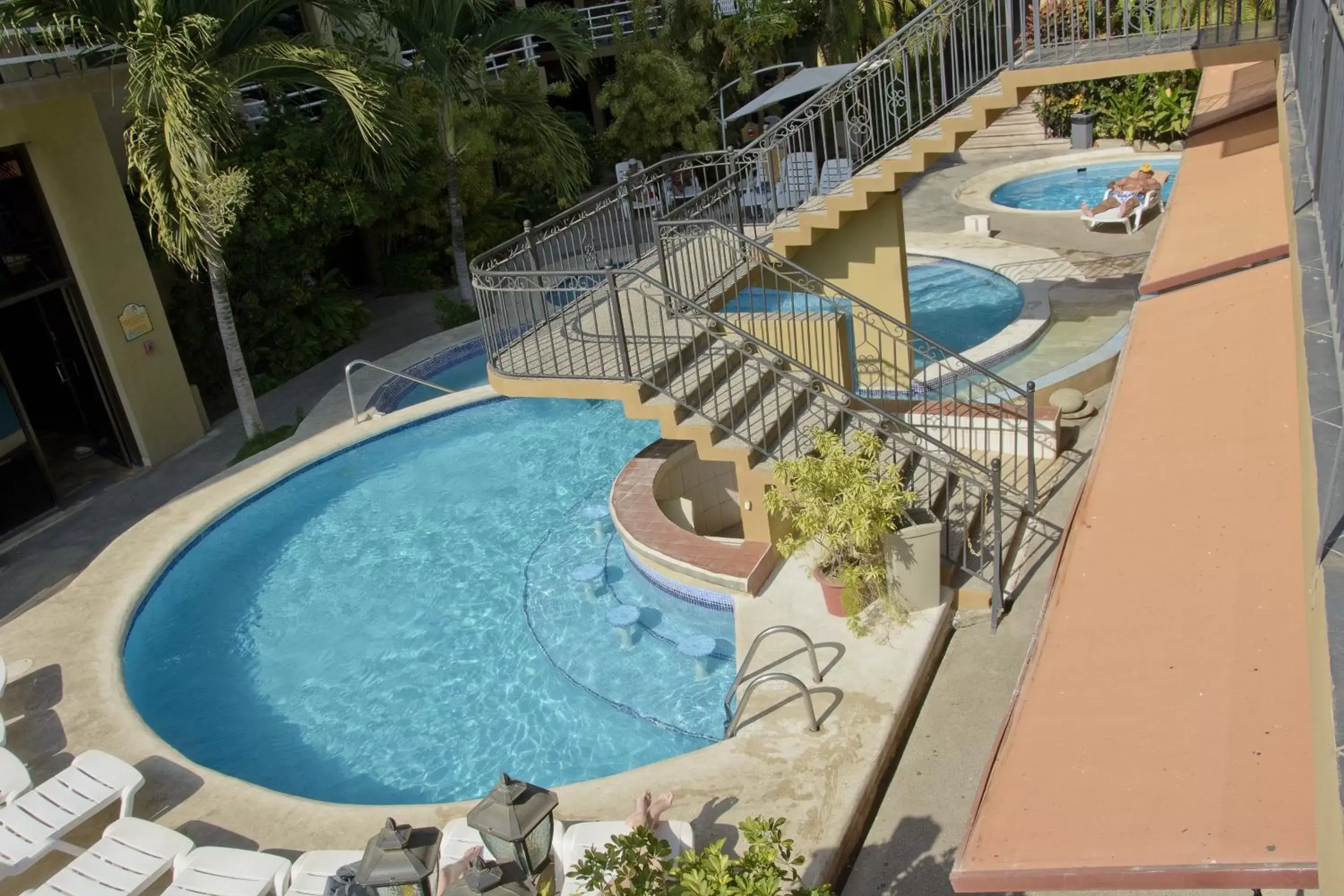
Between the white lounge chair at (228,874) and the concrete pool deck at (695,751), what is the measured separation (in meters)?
0.47

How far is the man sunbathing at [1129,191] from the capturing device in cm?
1869

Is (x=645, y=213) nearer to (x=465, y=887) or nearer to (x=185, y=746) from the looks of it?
(x=185, y=746)

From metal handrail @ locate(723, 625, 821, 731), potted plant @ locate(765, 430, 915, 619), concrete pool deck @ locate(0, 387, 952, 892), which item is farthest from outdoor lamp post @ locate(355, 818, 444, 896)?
potted plant @ locate(765, 430, 915, 619)

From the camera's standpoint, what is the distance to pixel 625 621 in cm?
1006

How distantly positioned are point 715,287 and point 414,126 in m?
6.05

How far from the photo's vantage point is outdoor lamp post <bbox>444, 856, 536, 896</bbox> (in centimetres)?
421

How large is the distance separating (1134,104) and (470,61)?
1422cm

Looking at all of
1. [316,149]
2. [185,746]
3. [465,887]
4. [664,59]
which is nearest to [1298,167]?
[465,887]

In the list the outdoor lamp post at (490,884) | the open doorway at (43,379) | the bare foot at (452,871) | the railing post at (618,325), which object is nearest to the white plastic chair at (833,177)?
the railing post at (618,325)

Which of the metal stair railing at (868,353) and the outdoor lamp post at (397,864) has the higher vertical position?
the outdoor lamp post at (397,864)

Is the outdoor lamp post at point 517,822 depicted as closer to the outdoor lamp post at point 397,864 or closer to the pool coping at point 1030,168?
the outdoor lamp post at point 397,864

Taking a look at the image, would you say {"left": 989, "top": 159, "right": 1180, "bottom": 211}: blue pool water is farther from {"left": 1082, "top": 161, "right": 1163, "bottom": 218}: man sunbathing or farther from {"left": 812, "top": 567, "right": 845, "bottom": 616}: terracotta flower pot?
{"left": 812, "top": 567, "right": 845, "bottom": 616}: terracotta flower pot

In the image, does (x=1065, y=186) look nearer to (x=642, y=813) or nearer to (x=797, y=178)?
(x=797, y=178)

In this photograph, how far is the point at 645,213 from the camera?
22.6m
